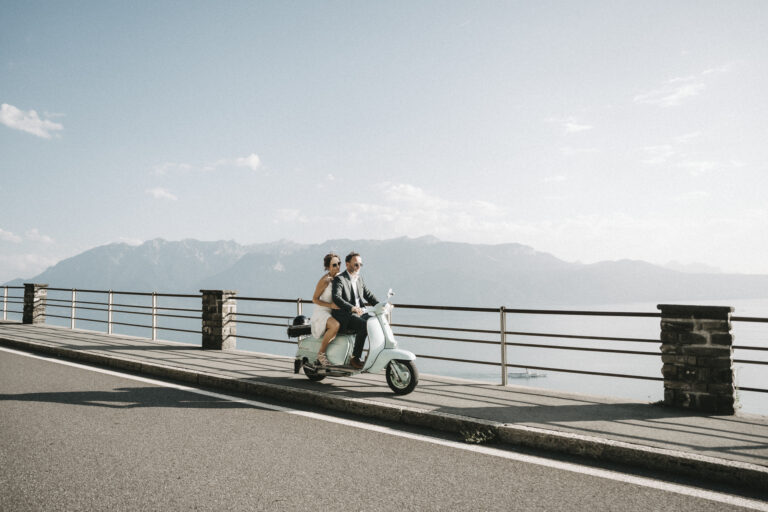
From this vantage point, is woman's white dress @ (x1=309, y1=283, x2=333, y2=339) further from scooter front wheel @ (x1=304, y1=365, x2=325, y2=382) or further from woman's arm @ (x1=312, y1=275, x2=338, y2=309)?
scooter front wheel @ (x1=304, y1=365, x2=325, y2=382)

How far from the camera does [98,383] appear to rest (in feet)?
24.4

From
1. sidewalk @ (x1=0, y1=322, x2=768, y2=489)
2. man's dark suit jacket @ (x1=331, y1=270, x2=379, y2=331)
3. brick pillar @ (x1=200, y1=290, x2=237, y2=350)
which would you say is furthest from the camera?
brick pillar @ (x1=200, y1=290, x2=237, y2=350)

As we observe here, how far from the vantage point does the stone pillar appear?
16219 mm

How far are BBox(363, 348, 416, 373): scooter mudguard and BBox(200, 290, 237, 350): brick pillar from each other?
5.32m

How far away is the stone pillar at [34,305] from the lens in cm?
1622

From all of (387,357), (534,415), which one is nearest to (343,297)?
(387,357)

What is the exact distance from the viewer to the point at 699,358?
18.6 ft


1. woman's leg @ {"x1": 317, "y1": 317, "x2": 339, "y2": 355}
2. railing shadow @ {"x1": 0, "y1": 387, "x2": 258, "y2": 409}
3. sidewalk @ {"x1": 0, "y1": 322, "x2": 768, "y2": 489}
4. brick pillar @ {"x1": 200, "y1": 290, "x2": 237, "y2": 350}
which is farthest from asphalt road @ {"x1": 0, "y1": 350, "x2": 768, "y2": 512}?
brick pillar @ {"x1": 200, "y1": 290, "x2": 237, "y2": 350}

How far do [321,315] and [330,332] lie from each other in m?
0.29

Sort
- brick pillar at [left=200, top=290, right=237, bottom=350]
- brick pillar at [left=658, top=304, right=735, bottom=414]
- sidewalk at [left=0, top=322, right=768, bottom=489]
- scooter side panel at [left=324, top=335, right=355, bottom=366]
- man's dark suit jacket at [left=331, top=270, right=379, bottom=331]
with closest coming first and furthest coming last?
sidewalk at [left=0, top=322, right=768, bottom=489] < brick pillar at [left=658, top=304, right=735, bottom=414] < man's dark suit jacket at [left=331, top=270, right=379, bottom=331] < scooter side panel at [left=324, top=335, right=355, bottom=366] < brick pillar at [left=200, top=290, right=237, bottom=350]

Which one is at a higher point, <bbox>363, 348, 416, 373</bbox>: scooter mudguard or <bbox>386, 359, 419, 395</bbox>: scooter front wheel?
<bbox>363, 348, 416, 373</bbox>: scooter mudguard

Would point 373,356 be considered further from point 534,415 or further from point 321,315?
point 534,415

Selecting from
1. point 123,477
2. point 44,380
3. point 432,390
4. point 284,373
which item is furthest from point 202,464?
point 44,380

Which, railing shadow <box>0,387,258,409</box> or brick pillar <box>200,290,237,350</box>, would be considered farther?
brick pillar <box>200,290,237,350</box>
